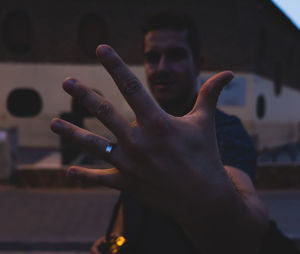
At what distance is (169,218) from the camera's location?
1.25m

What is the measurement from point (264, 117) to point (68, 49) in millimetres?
10021

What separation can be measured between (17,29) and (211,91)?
13291 millimetres

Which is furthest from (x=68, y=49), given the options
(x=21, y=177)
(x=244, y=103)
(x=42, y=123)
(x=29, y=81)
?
(x=244, y=103)

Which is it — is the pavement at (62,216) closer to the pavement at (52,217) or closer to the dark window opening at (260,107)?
the pavement at (52,217)

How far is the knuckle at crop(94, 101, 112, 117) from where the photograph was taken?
0.87 metres

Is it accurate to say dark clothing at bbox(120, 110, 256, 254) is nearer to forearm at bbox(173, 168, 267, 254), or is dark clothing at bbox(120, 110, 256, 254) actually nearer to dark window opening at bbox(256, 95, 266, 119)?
forearm at bbox(173, 168, 267, 254)

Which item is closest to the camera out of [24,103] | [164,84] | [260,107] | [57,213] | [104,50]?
[104,50]

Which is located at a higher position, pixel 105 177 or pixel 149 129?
pixel 149 129

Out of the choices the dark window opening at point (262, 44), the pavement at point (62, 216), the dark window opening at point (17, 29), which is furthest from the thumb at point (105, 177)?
the dark window opening at point (262, 44)

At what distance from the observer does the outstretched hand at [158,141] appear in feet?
2.78

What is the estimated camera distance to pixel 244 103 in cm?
1202

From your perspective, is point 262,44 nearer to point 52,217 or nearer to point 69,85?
point 52,217

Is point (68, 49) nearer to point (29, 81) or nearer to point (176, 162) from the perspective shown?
point (29, 81)

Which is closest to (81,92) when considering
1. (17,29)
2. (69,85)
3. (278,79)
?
(69,85)
